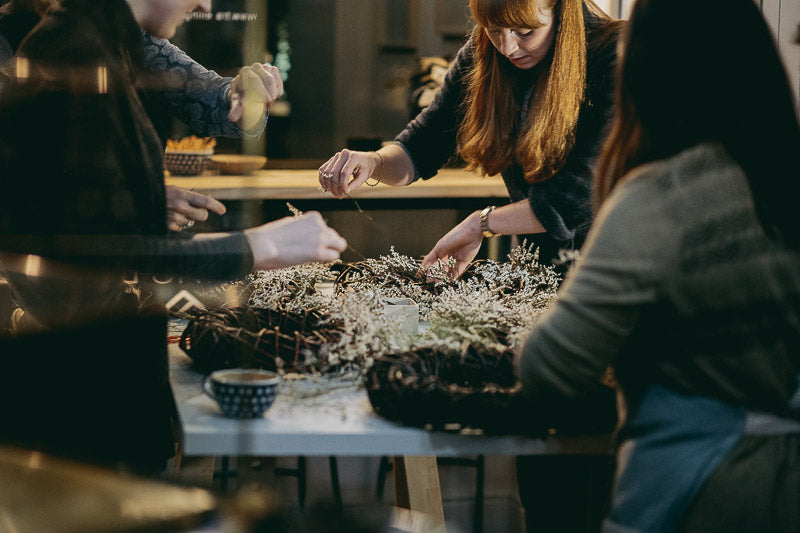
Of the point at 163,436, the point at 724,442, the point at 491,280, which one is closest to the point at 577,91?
the point at 491,280

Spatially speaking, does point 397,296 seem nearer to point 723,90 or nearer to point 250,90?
point 250,90

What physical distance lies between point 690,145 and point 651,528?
0.53 meters

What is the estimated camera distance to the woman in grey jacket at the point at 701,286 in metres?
1.11

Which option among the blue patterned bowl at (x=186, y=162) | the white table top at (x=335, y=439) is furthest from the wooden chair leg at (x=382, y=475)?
the white table top at (x=335, y=439)

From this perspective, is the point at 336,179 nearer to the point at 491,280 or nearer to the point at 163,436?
the point at 491,280

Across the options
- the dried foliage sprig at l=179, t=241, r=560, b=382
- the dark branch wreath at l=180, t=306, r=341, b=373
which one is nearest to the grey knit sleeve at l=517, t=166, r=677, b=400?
the dried foliage sprig at l=179, t=241, r=560, b=382

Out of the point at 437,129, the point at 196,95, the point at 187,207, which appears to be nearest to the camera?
the point at 187,207

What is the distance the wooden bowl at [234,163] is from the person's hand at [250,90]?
93 millimetres

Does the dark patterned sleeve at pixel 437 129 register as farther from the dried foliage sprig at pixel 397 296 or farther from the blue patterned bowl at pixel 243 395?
the blue patterned bowl at pixel 243 395

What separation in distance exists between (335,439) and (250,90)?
85 centimetres

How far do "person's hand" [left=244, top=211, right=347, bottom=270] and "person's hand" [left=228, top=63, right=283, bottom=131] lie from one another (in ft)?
1.53

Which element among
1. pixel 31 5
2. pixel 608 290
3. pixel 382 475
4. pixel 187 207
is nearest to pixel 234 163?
pixel 187 207

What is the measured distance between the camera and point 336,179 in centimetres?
216

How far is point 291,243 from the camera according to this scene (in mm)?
1438
